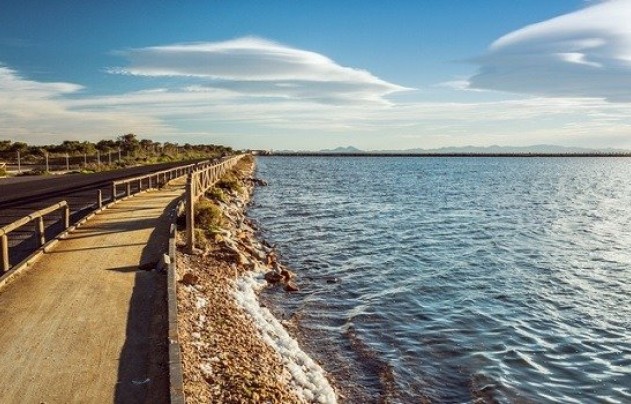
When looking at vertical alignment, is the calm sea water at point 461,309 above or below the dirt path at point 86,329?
below

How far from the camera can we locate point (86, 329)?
7.77 m

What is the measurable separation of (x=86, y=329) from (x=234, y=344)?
2.26 m

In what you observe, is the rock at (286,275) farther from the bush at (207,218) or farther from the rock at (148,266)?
the rock at (148,266)

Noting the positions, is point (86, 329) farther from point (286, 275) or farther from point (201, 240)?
point (286, 275)

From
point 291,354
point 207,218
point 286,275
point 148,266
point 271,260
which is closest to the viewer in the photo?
point 291,354

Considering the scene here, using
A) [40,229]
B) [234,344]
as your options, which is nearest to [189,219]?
[40,229]

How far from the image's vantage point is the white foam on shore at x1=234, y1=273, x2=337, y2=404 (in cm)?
834

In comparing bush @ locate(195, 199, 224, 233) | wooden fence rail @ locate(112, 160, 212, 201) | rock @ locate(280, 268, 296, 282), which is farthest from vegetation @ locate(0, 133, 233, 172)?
rock @ locate(280, 268, 296, 282)

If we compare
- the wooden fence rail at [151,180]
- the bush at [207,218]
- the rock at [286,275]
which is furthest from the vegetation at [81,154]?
the rock at [286,275]

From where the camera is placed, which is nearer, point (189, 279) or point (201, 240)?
point (189, 279)

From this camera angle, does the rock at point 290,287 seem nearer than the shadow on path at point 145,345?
No

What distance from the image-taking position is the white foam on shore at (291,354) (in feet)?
27.4

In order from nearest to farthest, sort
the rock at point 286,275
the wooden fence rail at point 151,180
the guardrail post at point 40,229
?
the guardrail post at point 40,229 < the rock at point 286,275 < the wooden fence rail at point 151,180

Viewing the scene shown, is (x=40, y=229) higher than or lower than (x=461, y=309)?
higher
